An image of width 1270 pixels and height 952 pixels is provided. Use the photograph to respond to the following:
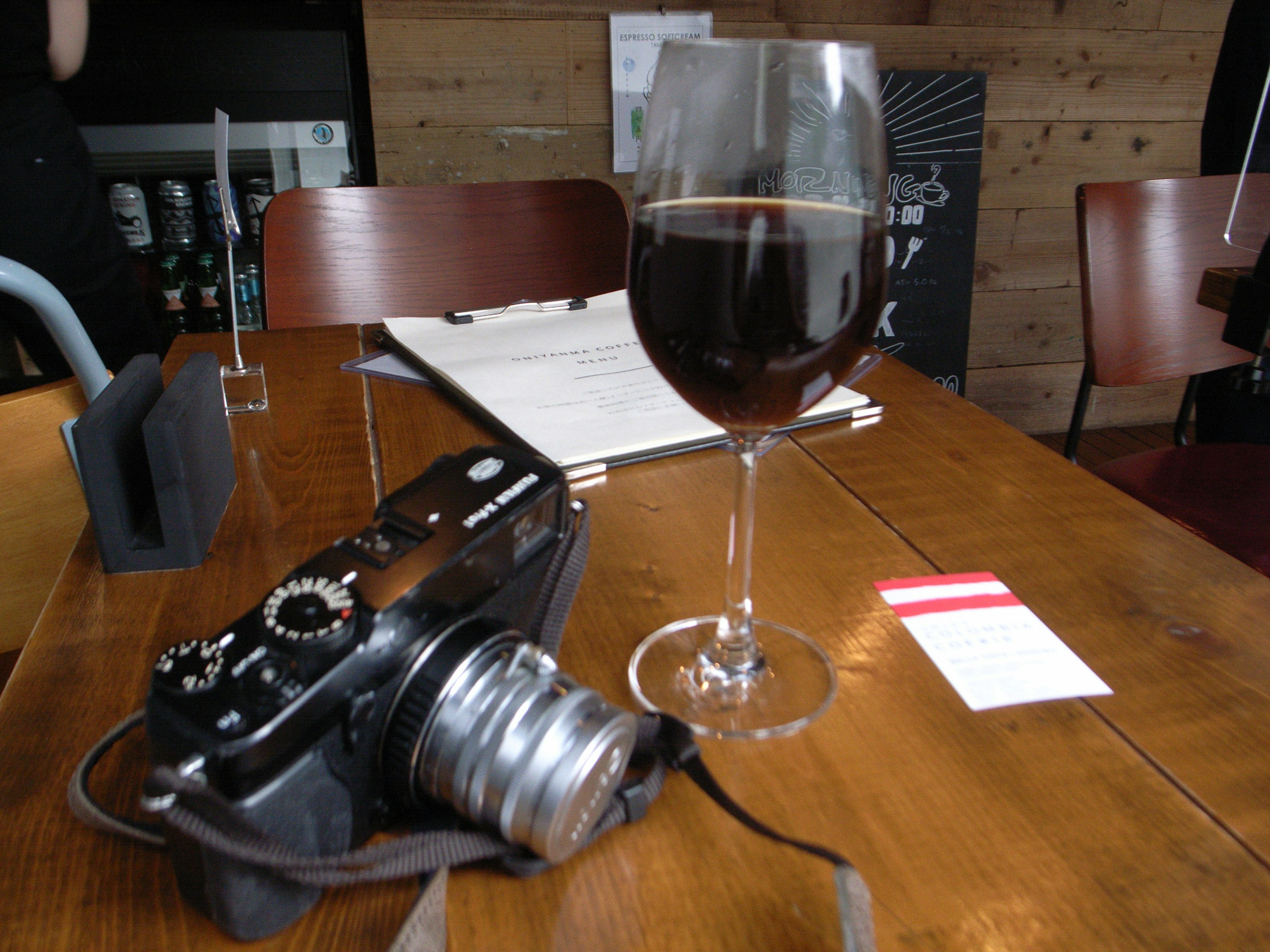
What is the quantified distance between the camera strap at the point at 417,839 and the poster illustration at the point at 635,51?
1.70m

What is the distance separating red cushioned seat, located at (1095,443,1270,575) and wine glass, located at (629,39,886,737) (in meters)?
0.62

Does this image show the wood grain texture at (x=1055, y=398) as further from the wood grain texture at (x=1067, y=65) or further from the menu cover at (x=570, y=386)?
the menu cover at (x=570, y=386)

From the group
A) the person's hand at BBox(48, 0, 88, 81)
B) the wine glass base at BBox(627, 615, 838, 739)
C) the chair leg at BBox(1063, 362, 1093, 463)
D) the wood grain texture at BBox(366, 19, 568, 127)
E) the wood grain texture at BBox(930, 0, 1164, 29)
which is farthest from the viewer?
the wood grain texture at BBox(930, 0, 1164, 29)

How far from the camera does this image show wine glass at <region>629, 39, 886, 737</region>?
31cm

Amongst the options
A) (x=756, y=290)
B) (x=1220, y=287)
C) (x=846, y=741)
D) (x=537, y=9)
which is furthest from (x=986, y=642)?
(x=537, y=9)

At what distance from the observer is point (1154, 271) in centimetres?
110

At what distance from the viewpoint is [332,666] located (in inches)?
11.1

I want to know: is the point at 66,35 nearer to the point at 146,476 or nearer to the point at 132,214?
the point at 132,214

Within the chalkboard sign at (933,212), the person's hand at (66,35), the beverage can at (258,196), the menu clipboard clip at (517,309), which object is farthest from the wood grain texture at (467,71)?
the menu clipboard clip at (517,309)

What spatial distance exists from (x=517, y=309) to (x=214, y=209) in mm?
1192

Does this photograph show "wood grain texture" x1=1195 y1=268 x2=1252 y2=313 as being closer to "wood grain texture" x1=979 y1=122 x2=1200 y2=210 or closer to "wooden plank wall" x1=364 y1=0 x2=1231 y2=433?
"wooden plank wall" x1=364 y1=0 x2=1231 y2=433

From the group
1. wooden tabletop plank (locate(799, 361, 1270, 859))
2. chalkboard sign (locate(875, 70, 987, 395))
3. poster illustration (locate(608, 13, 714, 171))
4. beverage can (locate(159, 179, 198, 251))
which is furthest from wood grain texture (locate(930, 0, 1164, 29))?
wooden tabletop plank (locate(799, 361, 1270, 859))

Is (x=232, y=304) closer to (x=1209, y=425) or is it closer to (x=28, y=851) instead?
(x=28, y=851)

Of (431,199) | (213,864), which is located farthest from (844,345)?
(431,199)
